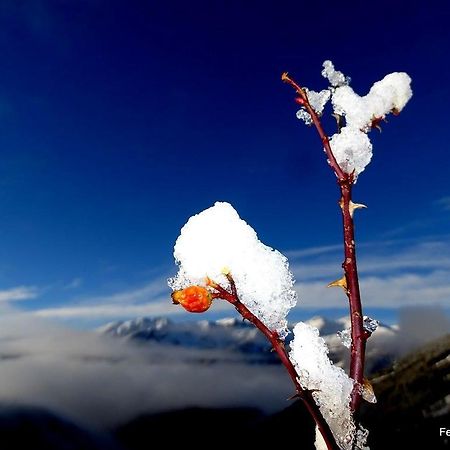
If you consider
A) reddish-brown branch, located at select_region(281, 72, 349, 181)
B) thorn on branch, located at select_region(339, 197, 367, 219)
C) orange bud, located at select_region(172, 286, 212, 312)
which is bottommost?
orange bud, located at select_region(172, 286, 212, 312)

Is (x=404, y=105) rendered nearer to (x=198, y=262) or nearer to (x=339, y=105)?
(x=339, y=105)

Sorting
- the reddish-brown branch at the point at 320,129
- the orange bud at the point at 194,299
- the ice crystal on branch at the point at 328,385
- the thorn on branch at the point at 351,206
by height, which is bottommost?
the ice crystal on branch at the point at 328,385

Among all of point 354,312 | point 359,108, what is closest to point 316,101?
point 359,108

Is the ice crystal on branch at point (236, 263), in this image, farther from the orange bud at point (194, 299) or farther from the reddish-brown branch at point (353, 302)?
the reddish-brown branch at point (353, 302)

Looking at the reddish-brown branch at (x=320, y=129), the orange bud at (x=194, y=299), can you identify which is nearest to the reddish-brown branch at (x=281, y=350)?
the orange bud at (x=194, y=299)

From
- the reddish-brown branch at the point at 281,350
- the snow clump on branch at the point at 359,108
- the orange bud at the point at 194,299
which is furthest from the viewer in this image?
the snow clump on branch at the point at 359,108

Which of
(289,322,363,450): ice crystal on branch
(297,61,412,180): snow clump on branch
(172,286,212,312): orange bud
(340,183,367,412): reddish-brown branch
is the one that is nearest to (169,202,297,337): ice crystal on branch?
(172,286,212,312): orange bud

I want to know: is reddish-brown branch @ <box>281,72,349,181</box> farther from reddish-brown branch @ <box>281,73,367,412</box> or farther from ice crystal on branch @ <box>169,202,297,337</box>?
ice crystal on branch @ <box>169,202,297,337</box>
